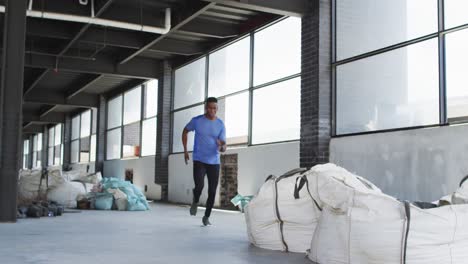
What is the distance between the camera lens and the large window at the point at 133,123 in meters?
15.4

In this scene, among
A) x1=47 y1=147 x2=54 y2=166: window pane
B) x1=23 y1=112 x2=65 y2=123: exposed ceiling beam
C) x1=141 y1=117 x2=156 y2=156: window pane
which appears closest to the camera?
x1=141 y1=117 x2=156 y2=156: window pane

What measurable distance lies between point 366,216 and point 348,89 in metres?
5.09

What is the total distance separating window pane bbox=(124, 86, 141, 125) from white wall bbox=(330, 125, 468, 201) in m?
9.76

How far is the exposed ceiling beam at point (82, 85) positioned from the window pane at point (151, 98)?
1.41m

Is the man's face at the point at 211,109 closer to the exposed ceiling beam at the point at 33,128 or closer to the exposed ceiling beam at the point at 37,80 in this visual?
the exposed ceiling beam at the point at 37,80

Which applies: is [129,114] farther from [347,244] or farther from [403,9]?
[347,244]

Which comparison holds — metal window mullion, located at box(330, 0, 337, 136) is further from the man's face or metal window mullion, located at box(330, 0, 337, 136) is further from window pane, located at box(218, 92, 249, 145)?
the man's face

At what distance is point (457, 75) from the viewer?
6168 mm

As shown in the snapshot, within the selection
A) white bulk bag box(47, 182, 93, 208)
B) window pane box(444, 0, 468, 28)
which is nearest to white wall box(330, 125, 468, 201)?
window pane box(444, 0, 468, 28)

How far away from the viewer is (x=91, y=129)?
830 inches

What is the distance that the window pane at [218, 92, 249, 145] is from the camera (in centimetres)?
1058

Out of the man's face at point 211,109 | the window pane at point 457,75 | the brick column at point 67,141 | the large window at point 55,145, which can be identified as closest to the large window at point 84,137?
the brick column at point 67,141

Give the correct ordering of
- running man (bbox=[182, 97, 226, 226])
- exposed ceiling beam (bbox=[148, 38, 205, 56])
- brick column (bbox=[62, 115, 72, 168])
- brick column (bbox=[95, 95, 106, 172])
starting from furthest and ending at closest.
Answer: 1. brick column (bbox=[62, 115, 72, 168])
2. brick column (bbox=[95, 95, 106, 172])
3. exposed ceiling beam (bbox=[148, 38, 205, 56])
4. running man (bbox=[182, 97, 226, 226])

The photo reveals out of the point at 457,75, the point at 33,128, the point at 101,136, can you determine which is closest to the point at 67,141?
the point at 101,136
